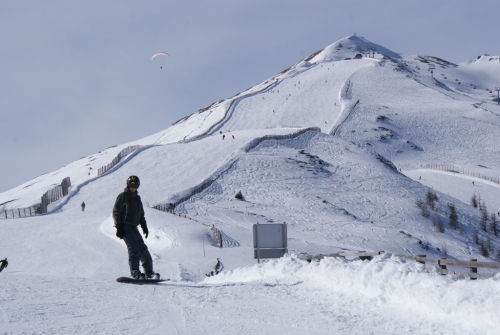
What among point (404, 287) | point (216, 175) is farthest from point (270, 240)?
point (216, 175)

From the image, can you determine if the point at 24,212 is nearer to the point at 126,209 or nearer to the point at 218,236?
the point at 218,236

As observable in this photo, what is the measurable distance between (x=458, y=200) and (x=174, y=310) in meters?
58.4

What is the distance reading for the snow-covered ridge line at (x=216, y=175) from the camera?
167 feet

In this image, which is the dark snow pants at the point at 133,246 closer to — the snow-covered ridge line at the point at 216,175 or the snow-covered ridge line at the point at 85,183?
the snow-covered ridge line at the point at 216,175

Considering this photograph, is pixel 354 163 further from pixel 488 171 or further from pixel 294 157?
pixel 488 171

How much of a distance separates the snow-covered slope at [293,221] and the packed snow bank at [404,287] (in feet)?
0.10

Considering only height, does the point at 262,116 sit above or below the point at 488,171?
above

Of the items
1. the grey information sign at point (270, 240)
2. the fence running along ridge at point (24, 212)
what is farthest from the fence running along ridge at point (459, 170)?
the grey information sign at point (270, 240)

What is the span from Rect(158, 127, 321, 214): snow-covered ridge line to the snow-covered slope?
23 centimetres

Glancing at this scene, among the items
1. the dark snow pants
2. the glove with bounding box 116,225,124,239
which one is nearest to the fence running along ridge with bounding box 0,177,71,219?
the dark snow pants

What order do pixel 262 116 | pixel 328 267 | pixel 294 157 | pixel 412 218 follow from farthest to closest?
1. pixel 262 116
2. pixel 294 157
3. pixel 412 218
4. pixel 328 267

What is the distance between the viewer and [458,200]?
2493 inches

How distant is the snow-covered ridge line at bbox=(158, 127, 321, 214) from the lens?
50794mm

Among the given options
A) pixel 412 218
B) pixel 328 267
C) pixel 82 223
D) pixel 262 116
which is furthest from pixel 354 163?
pixel 328 267
